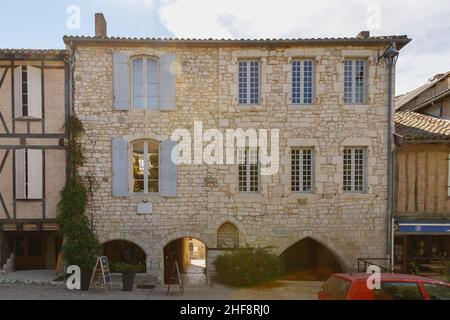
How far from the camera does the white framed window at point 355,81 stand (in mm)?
9406

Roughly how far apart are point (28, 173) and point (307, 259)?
1021 cm

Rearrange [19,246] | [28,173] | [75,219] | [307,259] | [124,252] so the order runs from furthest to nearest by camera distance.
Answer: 1. [307,259]
2. [19,246]
3. [124,252]
4. [28,173]
5. [75,219]

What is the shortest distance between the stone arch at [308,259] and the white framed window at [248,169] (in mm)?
2949

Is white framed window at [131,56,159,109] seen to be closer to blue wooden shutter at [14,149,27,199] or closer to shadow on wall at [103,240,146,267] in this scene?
blue wooden shutter at [14,149,27,199]

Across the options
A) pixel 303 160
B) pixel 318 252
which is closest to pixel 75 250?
pixel 303 160

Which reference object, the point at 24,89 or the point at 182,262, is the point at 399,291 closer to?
the point at 182,262

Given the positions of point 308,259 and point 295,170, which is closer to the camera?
point 295,170

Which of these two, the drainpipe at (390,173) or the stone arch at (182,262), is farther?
the stone arch at (182,262)

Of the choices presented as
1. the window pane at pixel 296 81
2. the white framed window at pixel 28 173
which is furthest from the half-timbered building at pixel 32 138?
the window pane at pixel 296 81

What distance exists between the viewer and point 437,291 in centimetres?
585

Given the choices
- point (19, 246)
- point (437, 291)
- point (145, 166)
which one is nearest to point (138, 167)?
point (145, 166)

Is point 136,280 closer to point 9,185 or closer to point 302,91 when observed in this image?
point 9,185

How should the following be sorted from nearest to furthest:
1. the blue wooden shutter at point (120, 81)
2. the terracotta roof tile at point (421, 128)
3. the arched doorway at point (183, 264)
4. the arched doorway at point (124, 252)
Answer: the terracotta roof tile at point (421, 128)
the blue wooden shutter at point (120, 81)
the arched doorway at point (183, 264)
the arched doorway at point (124, 252)

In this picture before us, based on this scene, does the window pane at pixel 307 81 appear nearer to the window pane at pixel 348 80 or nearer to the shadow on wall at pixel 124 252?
the window pane at pixel 348 80
